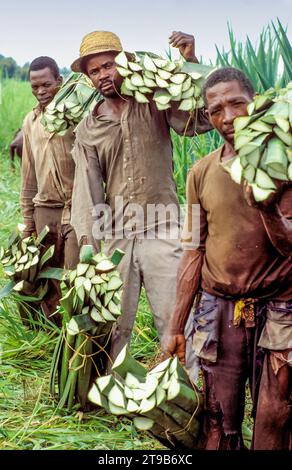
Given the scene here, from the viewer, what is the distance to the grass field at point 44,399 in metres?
3.94

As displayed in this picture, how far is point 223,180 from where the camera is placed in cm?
328

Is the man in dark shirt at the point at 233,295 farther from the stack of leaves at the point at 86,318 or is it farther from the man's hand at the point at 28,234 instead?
the man's hand at the point at 28,234

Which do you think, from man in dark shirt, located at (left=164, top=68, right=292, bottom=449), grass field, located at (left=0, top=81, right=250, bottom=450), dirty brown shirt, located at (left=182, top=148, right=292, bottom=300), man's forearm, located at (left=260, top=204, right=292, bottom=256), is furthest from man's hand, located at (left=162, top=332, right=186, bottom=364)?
man's forearm, located at (left=260, top=204, right=292, bottom=256)

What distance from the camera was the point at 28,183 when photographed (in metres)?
5.85

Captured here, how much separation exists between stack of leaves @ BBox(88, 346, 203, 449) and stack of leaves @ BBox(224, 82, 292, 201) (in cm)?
90

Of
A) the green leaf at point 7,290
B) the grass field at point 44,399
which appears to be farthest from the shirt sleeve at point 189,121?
the green leaf at point 7,290

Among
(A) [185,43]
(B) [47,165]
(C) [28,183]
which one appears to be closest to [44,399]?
(B) [47,165]

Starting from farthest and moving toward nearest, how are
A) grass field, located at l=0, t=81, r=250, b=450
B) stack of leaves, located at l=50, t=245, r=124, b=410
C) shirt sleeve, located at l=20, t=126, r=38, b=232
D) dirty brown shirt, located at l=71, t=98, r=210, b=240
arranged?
shirt sleeve, located at l=20, t=126, r=38, b=232 → dirty brown shirt, located at l=71, t=98, r=210, b=240 → stack of leaves, located at l=50, t=245, r=124, b=410 → grass field, located at l=0, t=81, r=250, b=450

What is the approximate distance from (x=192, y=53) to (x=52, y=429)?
1960mm

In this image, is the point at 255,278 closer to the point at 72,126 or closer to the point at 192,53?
the point at 192,53

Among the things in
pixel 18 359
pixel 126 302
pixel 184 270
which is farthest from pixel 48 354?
pixel 184 270

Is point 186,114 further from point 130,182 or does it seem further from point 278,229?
point 278,229

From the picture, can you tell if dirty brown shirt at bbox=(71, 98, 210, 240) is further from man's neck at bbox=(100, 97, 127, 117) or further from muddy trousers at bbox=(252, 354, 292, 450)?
muddy trousers at bbox=(252, 354, 292, 450)

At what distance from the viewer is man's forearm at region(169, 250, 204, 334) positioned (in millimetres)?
3484
